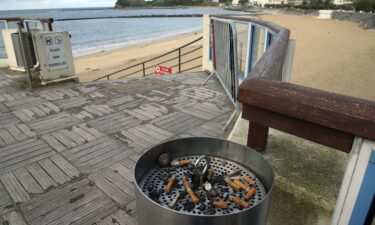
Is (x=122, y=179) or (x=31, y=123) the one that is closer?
(x=122, y=179)

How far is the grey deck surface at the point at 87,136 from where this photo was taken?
3039 mm

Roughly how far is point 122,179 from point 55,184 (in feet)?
2.56

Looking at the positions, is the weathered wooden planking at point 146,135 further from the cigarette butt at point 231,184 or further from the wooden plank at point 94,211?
the cigarette butt at point 231,184

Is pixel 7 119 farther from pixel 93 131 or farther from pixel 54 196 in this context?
pixel 54 196

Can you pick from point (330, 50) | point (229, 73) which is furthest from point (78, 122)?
point (330, 50)

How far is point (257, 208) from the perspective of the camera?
128cm

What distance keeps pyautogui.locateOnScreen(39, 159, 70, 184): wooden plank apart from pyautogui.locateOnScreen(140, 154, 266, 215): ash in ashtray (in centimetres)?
227

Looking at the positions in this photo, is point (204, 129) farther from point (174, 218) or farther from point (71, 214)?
point (174, 218)

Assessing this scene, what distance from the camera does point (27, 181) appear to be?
343cm

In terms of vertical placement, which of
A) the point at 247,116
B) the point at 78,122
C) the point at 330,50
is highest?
the point at 247,116

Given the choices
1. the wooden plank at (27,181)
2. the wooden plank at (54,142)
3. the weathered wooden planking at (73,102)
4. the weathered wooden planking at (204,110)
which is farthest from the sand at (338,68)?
the wooden plank at (27,181)

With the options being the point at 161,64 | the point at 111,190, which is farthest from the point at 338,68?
the point at 111,190

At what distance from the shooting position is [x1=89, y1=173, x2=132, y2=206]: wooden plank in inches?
123

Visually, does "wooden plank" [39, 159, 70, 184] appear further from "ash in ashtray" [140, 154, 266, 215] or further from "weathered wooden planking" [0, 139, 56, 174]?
"ash in ashtray" [140, 154, 266, 215]
